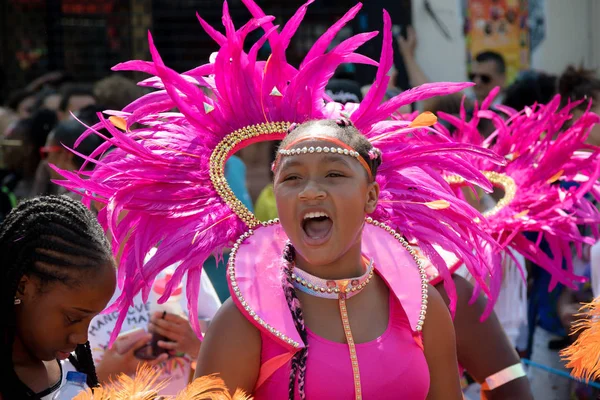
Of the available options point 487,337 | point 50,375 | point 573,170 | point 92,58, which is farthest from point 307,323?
point 92,58

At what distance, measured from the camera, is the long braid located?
7.84 ft

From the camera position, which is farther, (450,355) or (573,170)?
(573,170)

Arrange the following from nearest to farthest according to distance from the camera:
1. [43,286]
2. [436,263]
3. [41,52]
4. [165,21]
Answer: [43,286]
[436,263]
[165,21]
[41,52]

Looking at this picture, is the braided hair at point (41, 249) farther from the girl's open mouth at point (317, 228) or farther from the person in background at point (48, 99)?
the person in background at point (48, 99)

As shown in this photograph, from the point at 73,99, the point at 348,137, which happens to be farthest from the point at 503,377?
the point at 73,99

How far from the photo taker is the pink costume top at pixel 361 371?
2.39 metres

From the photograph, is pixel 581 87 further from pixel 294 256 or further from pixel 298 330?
pixel 298 330

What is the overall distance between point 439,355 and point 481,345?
0.62 metres

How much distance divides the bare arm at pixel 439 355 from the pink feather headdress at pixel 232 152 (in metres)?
0.25

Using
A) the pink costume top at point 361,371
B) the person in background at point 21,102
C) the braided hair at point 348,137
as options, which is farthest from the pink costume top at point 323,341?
the person in background at point 21,102

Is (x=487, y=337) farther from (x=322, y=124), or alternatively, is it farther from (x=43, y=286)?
(x=43, y=286)

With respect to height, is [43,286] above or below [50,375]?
above

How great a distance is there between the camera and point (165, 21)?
920cm

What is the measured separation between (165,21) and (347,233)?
7153 millimetres
